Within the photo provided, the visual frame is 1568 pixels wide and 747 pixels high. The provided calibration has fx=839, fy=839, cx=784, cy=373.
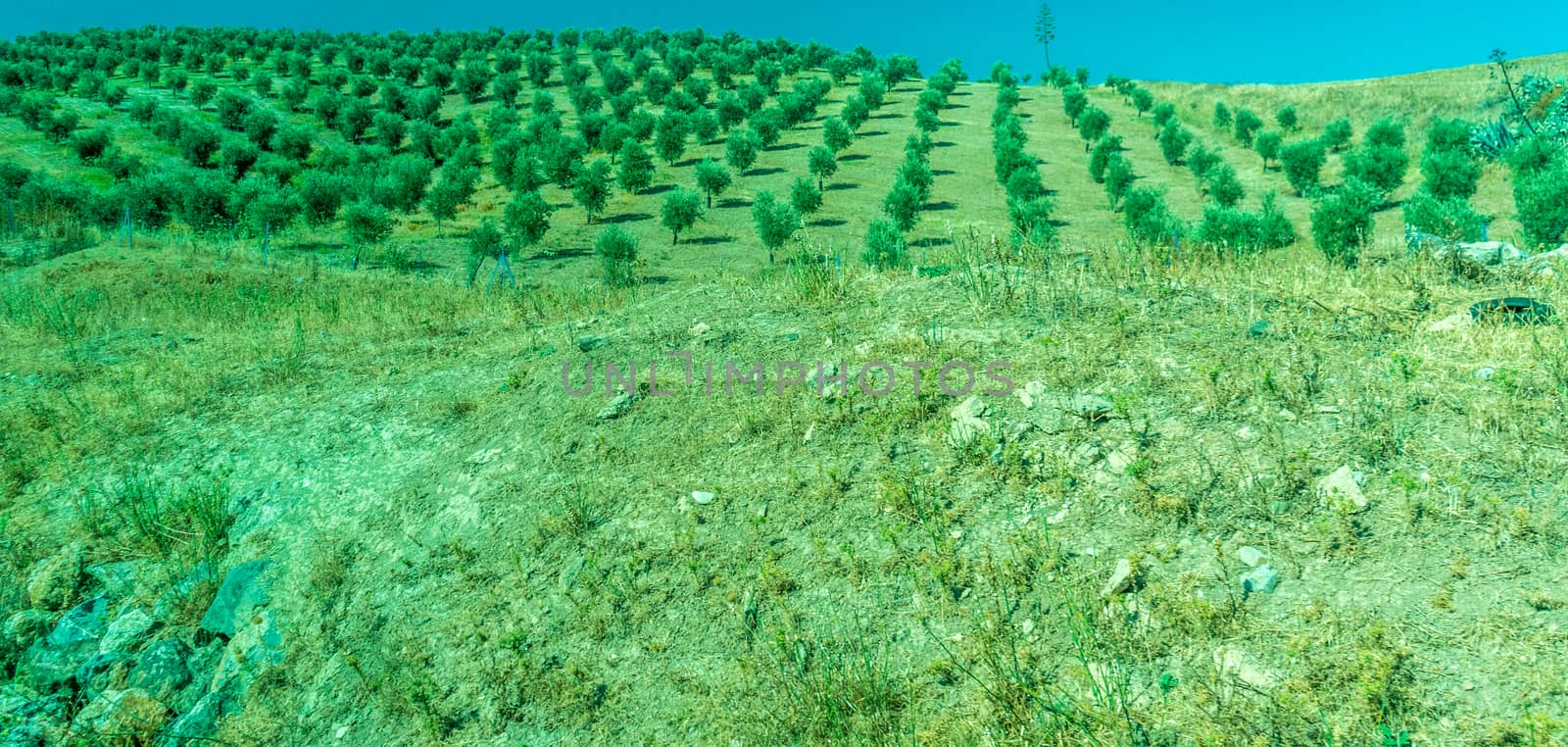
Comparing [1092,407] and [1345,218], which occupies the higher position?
[1345,218]

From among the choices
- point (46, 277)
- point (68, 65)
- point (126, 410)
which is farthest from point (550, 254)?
point (68, 65)

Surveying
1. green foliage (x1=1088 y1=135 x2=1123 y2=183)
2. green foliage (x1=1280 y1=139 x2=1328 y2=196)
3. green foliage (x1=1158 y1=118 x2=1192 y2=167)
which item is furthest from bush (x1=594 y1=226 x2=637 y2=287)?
green foliage (x1=1158 y1=118 x2=1192 y2=167)

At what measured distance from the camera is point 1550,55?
58031 mm

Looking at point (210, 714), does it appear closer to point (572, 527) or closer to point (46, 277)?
point (572, 527)

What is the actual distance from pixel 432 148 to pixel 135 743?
156ft

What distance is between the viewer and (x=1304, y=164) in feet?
115

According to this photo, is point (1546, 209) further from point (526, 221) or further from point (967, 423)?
point (526, 221)

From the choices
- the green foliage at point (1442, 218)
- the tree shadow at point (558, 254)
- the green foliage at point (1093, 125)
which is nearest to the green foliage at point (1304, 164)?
the green foliage at point (1093, 125)

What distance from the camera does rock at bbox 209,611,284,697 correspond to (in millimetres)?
5359

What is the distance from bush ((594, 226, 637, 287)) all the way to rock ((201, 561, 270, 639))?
16032 millimetres

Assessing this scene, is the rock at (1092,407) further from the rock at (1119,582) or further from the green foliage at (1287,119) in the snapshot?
the green foliage at (1287,119)

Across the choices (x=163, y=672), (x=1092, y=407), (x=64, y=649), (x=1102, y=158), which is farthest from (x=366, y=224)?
(x=1102, y=158)

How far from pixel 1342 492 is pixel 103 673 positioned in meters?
7.79

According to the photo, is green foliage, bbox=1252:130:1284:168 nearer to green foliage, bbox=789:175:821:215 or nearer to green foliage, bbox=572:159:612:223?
green foliage, bbox=789:175:821:215
